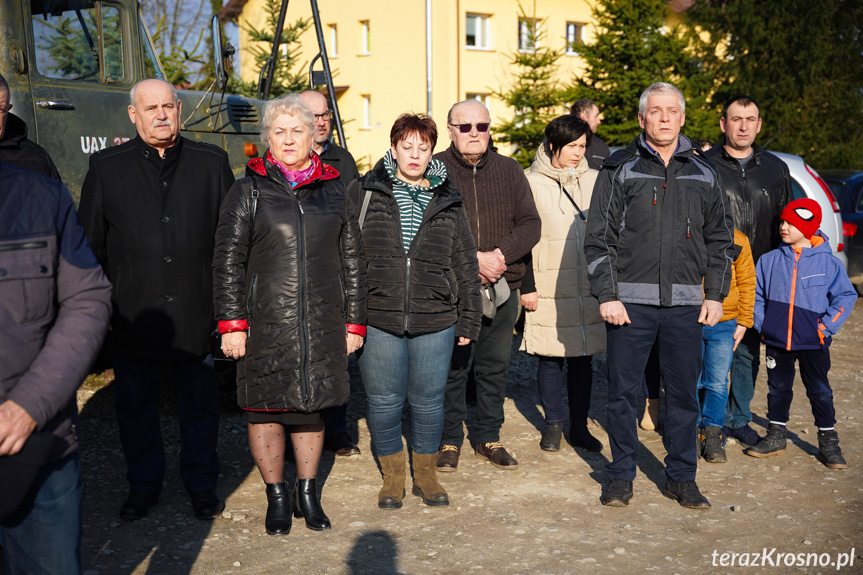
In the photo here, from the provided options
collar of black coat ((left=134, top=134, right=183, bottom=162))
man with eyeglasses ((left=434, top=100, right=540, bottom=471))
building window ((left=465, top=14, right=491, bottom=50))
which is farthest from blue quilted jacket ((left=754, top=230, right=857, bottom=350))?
building window ((left=465, top=14, right=491, bottom=50))

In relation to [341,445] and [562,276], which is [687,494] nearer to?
[562,276]

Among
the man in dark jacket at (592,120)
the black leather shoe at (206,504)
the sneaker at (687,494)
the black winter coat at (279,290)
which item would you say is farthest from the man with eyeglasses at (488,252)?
the man in dark jacket at (592,120)

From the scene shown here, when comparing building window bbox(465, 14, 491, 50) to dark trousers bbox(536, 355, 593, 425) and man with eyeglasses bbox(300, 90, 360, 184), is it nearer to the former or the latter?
man with eyeglasses bbox(300, 90, 360, 184)

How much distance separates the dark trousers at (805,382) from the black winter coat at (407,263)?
2.29 m

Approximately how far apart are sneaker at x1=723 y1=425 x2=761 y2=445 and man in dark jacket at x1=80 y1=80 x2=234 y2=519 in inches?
133

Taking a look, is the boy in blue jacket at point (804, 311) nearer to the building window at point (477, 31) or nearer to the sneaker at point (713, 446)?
the sneaker at point (713, 446)

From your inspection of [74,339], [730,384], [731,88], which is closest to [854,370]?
[730,384]

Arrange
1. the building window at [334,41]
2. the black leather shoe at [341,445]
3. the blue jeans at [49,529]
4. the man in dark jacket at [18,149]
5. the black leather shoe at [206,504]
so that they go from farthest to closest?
the building window at [334,41] → the black leather shoe at [341,445] → the black leather shoe at [206,504] → the man in dark jacket at [18,149] → the blue jeans at [49,529]

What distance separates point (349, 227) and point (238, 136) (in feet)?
9.89

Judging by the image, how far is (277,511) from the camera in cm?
410

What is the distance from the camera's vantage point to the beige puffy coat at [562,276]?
17.4 ft

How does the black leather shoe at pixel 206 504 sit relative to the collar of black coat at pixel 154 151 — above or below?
below

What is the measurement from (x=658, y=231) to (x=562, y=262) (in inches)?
42.6

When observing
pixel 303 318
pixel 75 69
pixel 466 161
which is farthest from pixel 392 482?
pixel 75 69
